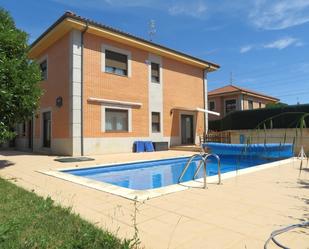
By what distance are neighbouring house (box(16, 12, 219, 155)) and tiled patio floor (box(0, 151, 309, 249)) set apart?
376 inches

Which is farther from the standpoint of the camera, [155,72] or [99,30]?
[155,72]

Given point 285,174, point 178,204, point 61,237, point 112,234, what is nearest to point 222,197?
point 178,204

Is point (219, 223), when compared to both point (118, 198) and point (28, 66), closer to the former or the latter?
point (118, 198)

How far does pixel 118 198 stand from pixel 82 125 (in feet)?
37.4

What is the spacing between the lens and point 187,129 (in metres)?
25.2

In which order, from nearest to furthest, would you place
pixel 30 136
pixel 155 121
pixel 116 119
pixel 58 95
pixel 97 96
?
pixel 97 96
pixel 58 95
pixel 116 119
pixel 155 121
pixel 30 136

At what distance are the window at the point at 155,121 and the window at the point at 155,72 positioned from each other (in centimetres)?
263

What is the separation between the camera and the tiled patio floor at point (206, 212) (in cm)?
397

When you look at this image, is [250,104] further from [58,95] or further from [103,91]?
[58,95]

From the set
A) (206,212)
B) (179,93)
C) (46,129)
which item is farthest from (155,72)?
(206,212)

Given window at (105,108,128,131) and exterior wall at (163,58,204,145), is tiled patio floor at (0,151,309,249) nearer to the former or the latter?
window at (105,108,128,131)

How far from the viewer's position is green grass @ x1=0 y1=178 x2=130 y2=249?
3.72 m

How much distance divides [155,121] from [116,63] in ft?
18.0

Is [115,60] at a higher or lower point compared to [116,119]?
higher
